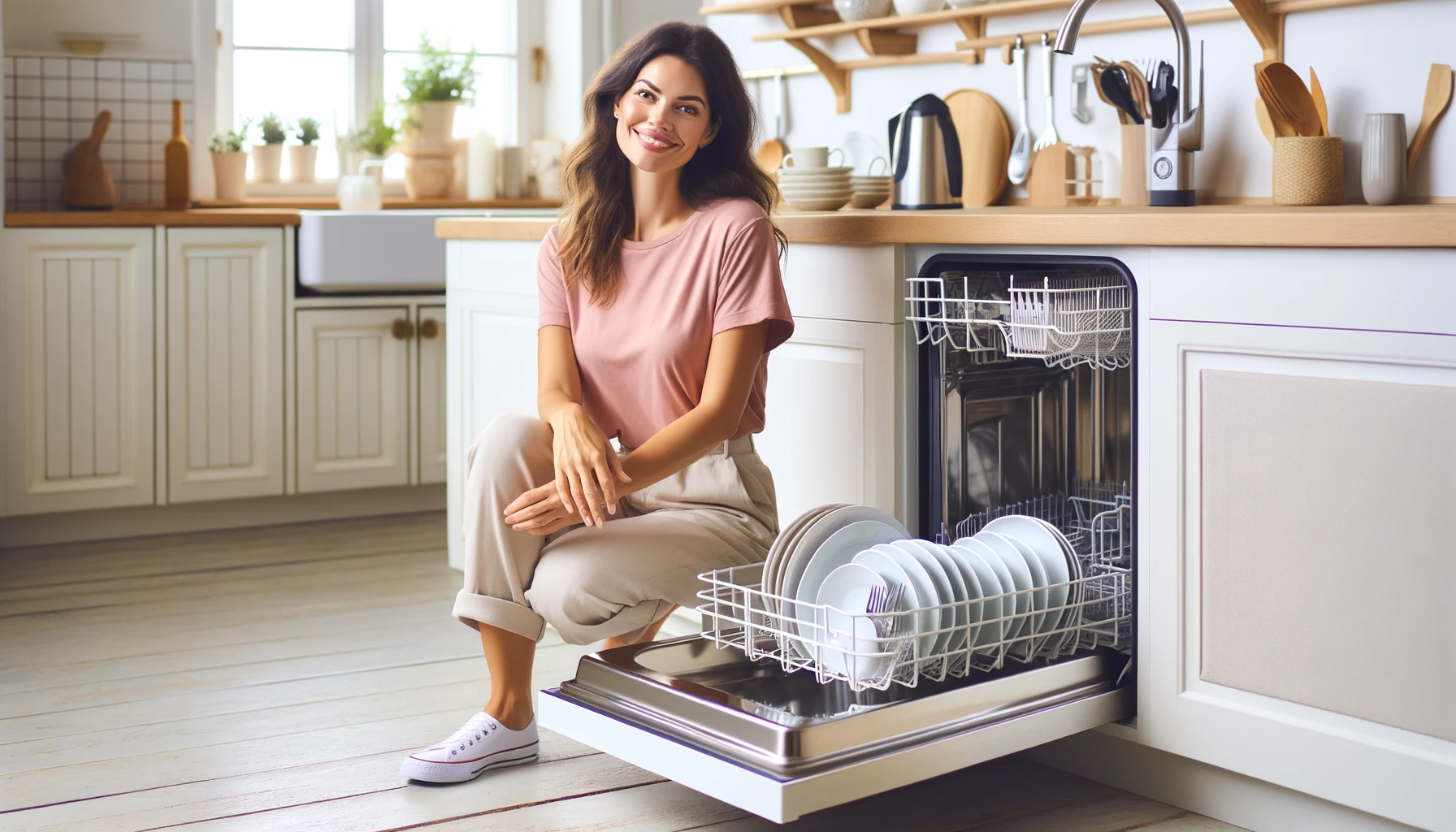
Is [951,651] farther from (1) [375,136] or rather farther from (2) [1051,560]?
(1) [375,136]

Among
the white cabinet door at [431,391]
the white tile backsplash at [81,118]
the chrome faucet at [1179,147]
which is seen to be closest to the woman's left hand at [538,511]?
the chrome faucet at [1179,147]

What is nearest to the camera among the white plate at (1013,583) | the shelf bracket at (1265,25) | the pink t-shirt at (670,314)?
the white plate at (1013,583)

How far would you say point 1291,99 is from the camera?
2.24 metres

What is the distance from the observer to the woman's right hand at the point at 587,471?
184cm

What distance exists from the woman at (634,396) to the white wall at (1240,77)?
2.88ft

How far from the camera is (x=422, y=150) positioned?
14.6 feet

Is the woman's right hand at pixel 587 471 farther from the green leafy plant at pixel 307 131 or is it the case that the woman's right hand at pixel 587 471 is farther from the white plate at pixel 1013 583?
the green leafy plant at pixel 307 131

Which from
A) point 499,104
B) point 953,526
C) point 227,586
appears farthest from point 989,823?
point 499,104

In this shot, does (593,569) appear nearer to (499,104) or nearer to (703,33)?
(703,33)

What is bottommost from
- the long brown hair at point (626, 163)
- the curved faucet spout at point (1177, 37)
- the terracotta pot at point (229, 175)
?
the long brown hair at point (626, 163)

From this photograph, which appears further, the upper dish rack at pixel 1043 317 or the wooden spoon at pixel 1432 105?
the wooden spoon at pixel 1432 105

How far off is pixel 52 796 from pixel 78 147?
2.29 meters

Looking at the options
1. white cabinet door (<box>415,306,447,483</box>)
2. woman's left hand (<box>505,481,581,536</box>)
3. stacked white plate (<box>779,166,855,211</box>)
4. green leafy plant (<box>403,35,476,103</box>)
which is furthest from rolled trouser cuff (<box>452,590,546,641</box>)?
green leafy plant (<box>403,35,476,103</box>)

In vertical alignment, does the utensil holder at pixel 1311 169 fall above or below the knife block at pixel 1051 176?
below
